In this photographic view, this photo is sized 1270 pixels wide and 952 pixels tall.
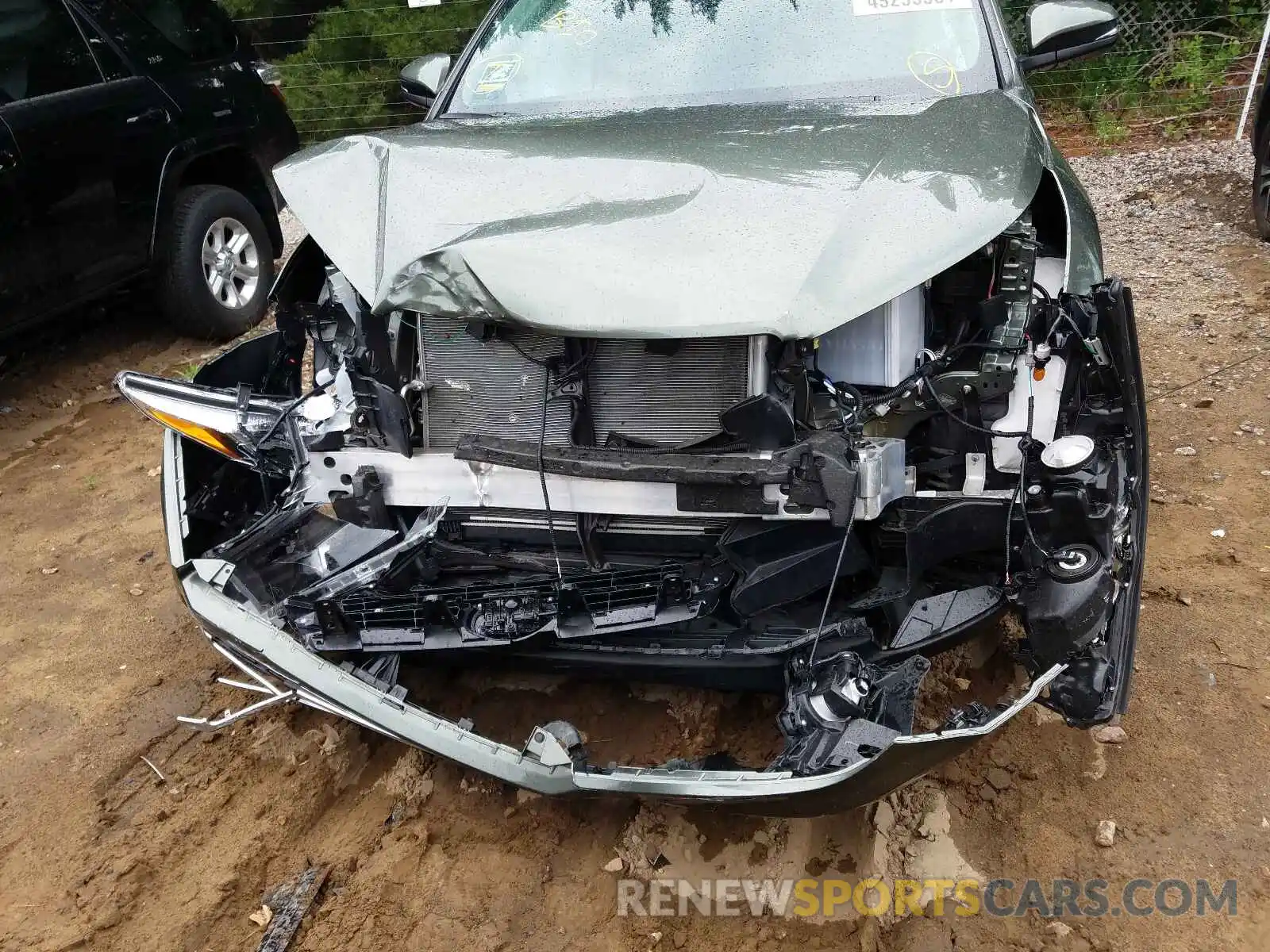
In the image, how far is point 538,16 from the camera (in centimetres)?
350

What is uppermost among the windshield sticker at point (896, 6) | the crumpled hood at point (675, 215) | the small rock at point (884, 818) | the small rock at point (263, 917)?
the windshield sticker at point (896, 6)

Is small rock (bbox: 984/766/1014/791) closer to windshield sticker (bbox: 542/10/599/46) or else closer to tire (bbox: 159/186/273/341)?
windshield sticker (bbox: 542/10/599/46)

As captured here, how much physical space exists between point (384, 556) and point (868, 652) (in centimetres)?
125

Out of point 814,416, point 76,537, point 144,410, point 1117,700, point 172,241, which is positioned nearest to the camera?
point 1117,700

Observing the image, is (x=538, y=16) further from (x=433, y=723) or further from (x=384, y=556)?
(x=433, y=723)

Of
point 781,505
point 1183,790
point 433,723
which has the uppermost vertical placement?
point 781,505

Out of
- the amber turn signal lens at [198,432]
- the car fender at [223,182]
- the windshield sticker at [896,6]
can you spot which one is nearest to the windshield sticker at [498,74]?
the windshield sticker at [896,6]

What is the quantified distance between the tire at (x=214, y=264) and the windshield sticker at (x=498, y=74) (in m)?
2.56

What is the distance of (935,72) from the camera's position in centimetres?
296

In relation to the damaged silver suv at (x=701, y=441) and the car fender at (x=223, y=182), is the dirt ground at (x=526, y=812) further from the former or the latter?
the car fender at (x=223, y=182)

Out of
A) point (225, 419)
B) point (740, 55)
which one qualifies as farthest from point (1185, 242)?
point (225, 419)

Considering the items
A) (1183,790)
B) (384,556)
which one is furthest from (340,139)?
(1183,790)

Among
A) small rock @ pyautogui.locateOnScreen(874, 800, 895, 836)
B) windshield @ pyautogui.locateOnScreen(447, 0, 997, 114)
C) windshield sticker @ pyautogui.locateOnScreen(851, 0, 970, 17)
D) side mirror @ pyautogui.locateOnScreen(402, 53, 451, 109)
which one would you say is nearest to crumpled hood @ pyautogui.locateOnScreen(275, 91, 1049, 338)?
windshield @ pyautogui.locateOnScreen(447, 0, 997, 114)

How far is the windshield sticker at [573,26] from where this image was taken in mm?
Answer: 3336
